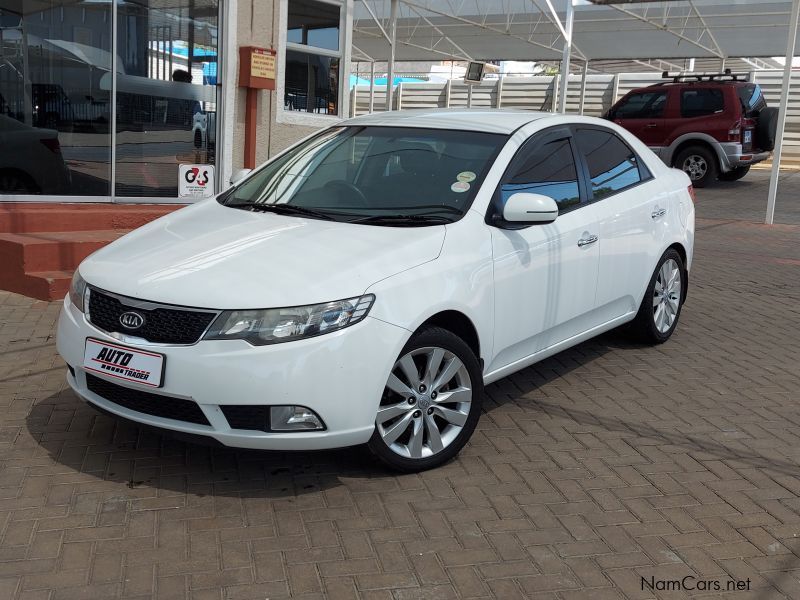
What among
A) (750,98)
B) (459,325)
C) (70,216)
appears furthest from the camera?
(750,98)

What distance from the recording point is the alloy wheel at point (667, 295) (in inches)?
240

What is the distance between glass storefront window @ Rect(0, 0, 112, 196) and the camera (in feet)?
26.2

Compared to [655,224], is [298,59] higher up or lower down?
higher up

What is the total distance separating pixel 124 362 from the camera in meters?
3.65

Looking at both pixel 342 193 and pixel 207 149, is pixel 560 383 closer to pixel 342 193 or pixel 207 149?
pixel 342 193

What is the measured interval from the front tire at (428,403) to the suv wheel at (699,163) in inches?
593

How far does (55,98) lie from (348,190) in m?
4.82

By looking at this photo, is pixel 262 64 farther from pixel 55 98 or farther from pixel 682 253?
pixel 682 253

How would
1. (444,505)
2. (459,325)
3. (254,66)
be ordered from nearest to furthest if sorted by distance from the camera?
(444,505)
(459,325)
(254,66)

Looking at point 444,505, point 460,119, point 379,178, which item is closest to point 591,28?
point 460,119

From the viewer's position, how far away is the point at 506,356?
4.52 meters

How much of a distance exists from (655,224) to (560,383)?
4.16 ft

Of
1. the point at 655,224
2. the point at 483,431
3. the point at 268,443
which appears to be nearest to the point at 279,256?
the point at 268,443

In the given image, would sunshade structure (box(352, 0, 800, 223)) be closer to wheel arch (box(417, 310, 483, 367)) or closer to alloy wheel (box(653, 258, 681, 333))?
alloy wheel (box(653, 258, 681, 333))
